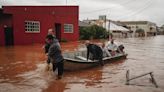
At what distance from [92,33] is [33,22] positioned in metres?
15.8

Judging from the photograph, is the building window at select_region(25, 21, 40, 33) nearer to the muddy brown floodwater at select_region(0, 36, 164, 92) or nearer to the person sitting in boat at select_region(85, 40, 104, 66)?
the muddy brown floodwater at select_region(0, 36, 164, 92)

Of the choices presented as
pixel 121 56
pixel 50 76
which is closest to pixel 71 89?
pixel 50 76

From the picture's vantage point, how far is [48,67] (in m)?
15.1

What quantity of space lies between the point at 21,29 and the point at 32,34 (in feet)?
5.17

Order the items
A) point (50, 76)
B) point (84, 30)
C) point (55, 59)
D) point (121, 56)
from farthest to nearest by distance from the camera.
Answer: point (84, 30), point (121, 56), point (50, 76), point (55, 59)

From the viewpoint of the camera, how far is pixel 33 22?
107ft

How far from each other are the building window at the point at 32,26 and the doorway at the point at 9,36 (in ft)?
6.06

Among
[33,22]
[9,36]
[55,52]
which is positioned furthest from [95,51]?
[33,22]

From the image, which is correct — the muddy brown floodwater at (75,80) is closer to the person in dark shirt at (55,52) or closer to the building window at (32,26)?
the person in dark shirt at (55,52)

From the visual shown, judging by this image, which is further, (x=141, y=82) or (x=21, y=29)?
(x=21, y=29)

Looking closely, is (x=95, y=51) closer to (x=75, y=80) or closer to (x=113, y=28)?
(x=75, y=80)

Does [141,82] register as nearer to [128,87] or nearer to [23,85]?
[128,87]

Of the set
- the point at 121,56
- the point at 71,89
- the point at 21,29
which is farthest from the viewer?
the point at 21,29

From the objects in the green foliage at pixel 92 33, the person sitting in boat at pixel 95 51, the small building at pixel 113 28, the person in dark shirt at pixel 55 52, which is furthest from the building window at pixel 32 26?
the small building at pixel 113 28
